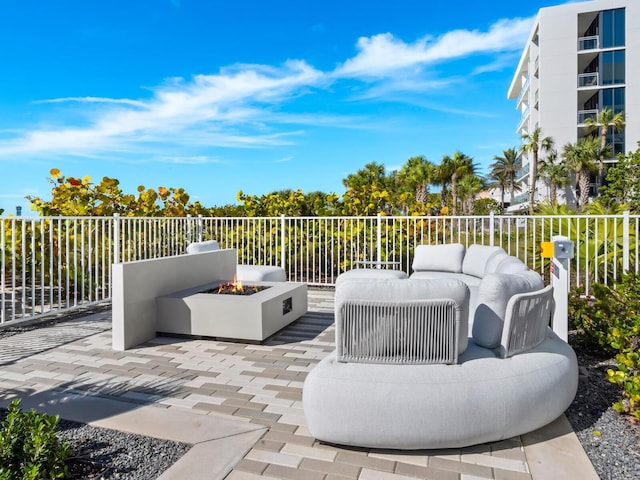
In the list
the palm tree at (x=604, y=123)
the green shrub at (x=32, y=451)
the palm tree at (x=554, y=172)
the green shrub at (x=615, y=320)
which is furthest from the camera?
the palm tree at (x=554, y=172)

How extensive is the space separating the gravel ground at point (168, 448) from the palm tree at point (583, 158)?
26188 mm

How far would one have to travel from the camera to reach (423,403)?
207cm

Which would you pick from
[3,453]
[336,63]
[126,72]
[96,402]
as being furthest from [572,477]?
[336,63]

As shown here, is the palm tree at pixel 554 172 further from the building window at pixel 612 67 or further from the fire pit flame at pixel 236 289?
the fire pit flame at pixel 236 289

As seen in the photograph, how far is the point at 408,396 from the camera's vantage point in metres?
2.08

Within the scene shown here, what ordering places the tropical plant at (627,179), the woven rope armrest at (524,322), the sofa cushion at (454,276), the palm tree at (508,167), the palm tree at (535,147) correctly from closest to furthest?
the woven rope armrest at (524,322) → the sofa cushion at (454,276) → the tropical plant at (627,179) → the palm tree at (535,147) → the palm tree at (508,167)

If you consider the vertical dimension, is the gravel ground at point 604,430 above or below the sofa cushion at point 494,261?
below

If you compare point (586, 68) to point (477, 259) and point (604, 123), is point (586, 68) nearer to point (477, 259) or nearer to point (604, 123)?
point (604, 123)

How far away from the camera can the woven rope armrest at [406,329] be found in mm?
2260

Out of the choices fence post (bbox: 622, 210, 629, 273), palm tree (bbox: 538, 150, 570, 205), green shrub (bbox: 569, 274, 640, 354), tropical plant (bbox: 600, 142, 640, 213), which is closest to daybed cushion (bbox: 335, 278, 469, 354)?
green shrub (bbox: 569, 274, 640, 354)

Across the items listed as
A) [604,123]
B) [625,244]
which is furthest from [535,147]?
[625,244]

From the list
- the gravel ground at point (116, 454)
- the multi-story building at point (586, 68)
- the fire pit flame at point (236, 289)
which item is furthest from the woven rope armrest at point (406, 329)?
the multi-story building at point (586, 68)

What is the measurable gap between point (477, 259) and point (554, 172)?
1014 inches

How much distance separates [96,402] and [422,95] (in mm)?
16481
